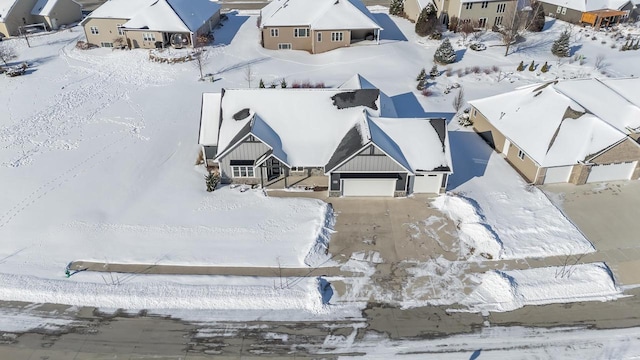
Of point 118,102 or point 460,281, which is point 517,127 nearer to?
point 460,281

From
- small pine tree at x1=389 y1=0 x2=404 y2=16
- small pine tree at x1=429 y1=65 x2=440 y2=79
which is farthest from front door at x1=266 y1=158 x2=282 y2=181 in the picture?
small pine tree at x1=389 y1=0 x2=404 y2=16

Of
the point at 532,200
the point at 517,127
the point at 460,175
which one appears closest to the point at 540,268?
the point at 532,200

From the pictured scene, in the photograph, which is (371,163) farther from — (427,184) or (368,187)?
Answer: (427,184)

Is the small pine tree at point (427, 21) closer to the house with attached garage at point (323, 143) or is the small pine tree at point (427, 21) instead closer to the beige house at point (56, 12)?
the house with attached garage at point (323, 143)

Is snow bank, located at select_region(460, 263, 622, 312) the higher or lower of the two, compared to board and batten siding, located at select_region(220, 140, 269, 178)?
lower

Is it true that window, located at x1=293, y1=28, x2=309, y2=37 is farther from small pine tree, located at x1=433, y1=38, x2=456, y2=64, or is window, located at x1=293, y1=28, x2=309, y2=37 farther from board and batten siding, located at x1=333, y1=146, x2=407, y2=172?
board and batten siding, located at x1=333, y1=146, x2=407, y2=172

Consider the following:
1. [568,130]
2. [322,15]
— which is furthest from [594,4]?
[568,130]
